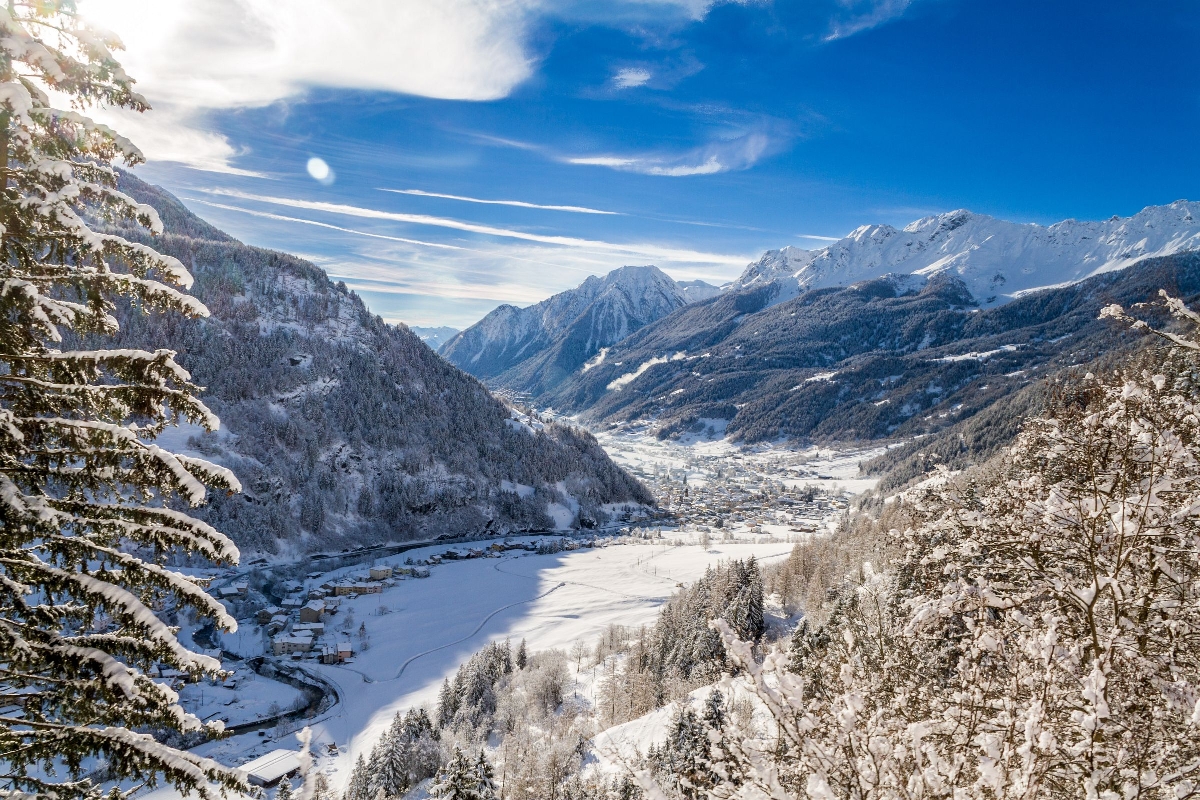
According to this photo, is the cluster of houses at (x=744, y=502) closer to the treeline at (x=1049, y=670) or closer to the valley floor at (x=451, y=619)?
the valley floor at (x=451, y=619)

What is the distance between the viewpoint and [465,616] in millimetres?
68250

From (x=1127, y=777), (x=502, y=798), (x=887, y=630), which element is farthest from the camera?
(x=502, y=798)

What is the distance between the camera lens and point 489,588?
257 feet

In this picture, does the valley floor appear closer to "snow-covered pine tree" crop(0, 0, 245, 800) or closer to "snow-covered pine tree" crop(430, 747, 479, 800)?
"snow-covered pine tree" crop(430, 747, 479, 800)

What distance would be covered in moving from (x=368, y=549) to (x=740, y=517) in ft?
275

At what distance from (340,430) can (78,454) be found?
4894 inches

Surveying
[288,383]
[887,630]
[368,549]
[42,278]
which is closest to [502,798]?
[887,630]

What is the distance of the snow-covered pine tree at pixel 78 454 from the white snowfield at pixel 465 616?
35.5 meters

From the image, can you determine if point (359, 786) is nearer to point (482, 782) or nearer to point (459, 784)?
→ point (482, 782)

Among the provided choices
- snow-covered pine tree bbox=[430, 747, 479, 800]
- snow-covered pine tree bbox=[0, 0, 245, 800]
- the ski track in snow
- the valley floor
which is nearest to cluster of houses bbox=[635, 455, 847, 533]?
the valley floor

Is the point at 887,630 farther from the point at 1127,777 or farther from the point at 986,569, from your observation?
Result: the point at 1127,777

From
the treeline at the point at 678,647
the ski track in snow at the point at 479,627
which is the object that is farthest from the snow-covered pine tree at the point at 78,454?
the ski track in snow at the point at 479,627

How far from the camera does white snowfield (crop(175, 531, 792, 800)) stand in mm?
43375

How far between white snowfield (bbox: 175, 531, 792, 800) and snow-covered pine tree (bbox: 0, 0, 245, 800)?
35.5 meters
